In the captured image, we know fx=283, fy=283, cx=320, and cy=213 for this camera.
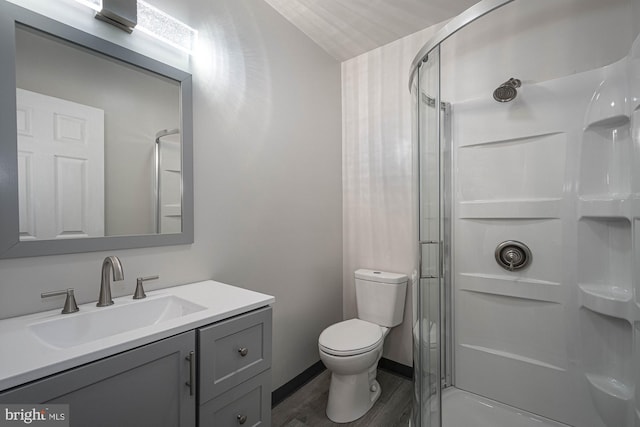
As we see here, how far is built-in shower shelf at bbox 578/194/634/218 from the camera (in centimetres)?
Answer: 113

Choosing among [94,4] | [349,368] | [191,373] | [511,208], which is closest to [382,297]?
[349,368]

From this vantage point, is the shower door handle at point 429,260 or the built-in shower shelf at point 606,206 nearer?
the built-in shower shelf at point 606,206

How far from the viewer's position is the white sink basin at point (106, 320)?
92 cm

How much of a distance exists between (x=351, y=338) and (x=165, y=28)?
1897 mm

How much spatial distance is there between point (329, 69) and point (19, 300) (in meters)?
2.27

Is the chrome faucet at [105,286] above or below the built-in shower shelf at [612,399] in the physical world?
above

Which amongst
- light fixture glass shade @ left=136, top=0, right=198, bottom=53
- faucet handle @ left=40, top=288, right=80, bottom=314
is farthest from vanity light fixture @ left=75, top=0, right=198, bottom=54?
faucet handle @ left=40, top=288, right=80, bottom=314

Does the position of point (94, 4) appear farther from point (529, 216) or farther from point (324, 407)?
point (324, 407)

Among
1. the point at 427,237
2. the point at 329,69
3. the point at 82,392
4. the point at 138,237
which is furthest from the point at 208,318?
the point at 329,69

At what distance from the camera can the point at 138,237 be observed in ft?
4.01

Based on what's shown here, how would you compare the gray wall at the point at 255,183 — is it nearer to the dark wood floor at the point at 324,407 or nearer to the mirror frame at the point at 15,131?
the mirror frame at the point at 15,131

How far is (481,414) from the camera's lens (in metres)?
1.48

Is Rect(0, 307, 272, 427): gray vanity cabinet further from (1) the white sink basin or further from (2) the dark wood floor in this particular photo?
(2) the dark wood floor

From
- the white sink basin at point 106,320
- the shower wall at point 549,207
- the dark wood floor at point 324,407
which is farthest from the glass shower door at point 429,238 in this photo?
the white sink basin at point 106,320
